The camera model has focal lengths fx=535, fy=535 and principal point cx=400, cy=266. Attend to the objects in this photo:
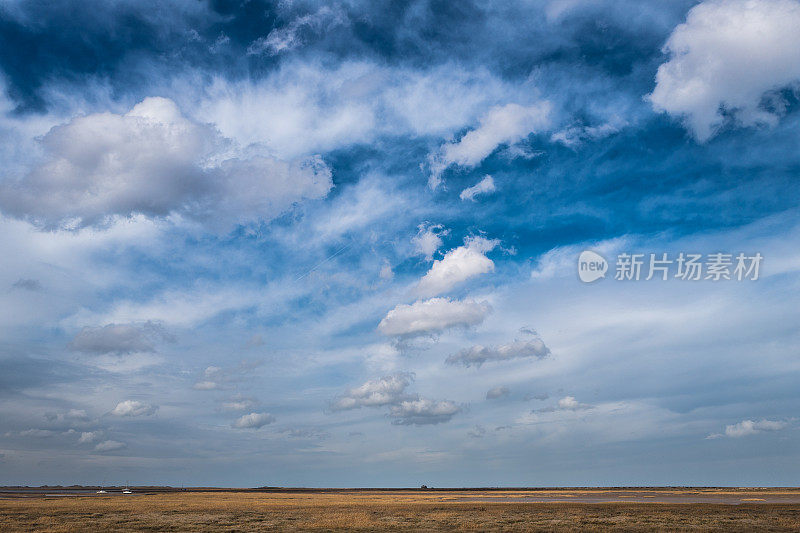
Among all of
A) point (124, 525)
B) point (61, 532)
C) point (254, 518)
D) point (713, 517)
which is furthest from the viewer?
point (254, 518)

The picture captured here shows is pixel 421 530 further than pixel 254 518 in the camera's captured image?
No

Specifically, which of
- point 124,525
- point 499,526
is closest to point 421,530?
point 499,526

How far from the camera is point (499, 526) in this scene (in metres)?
56.5

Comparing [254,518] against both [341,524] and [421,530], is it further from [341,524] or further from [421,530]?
[421,530]

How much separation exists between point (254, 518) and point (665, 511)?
178 feet

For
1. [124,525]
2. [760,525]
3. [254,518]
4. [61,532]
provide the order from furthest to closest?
1. [254,518]
2. [124,525]
3. [760,525]
4. [61,532]

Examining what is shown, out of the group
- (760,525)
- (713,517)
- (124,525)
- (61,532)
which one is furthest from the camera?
(713,517)

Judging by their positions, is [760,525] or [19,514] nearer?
[760,525]

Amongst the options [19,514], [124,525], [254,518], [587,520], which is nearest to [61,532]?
[124,525]

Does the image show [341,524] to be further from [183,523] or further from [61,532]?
[61,532]

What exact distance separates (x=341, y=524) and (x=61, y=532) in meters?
27.2

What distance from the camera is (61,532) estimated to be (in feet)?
165

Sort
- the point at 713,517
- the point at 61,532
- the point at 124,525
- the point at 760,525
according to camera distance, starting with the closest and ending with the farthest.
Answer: the point at 61,532, the point at 760,525, the point at 124,525, the point at 713,517

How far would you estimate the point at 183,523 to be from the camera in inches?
2442
